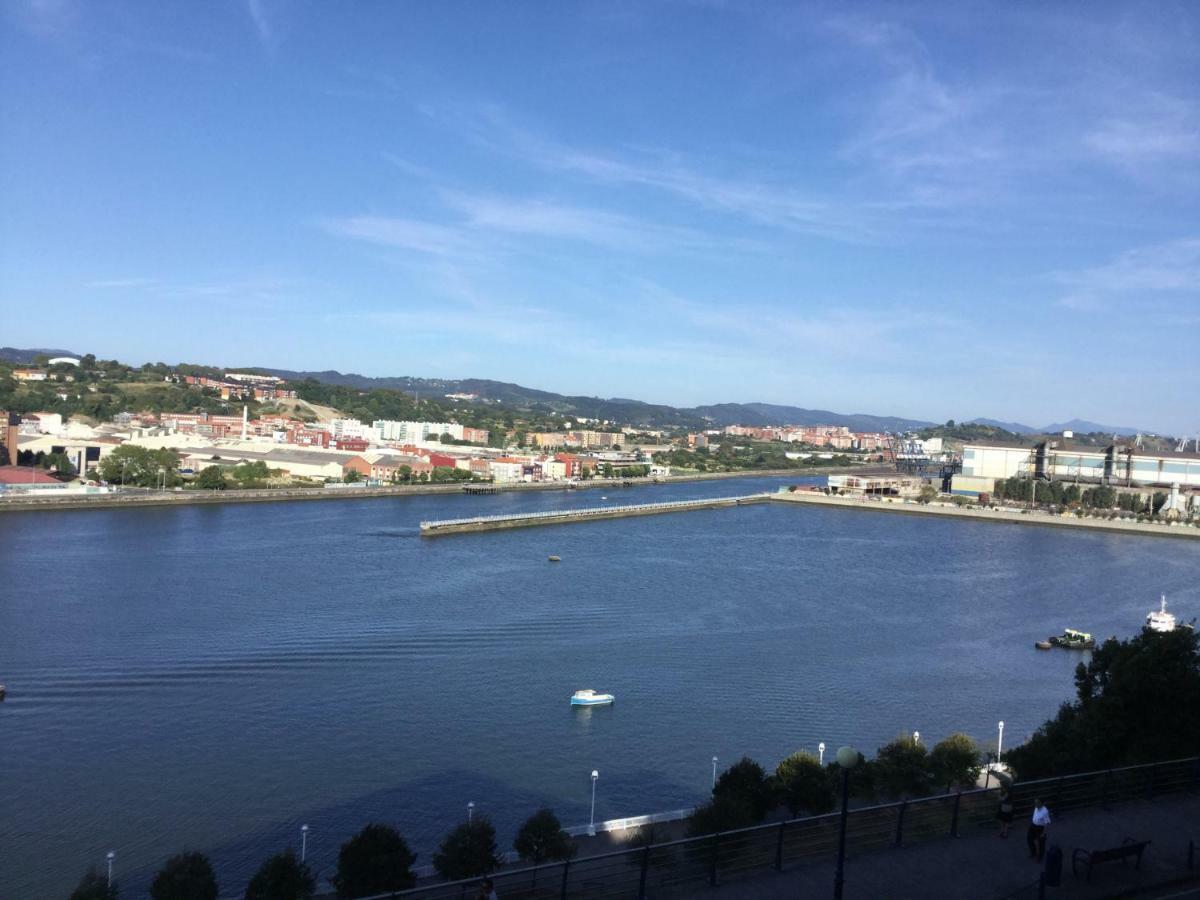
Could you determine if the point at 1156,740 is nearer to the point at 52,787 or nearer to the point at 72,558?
the point at 52,787

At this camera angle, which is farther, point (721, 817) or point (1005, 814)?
point (721, 817)

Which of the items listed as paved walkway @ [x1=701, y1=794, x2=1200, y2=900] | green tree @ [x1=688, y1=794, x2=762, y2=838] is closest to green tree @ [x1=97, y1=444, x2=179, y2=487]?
green tree @ [x1=688, y1=794, x2=762, y2=838]

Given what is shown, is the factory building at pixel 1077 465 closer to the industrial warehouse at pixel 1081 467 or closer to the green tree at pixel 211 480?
the industrial warehouse at pixel 1081 467

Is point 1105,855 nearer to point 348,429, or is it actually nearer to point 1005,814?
point 1005,814

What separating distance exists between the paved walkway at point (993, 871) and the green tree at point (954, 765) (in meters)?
1.05

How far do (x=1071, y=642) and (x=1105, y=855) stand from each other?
15.5 ft

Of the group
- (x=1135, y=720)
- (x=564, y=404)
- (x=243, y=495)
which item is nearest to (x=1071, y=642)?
(x=1135, y=720)

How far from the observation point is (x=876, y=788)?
9.01 feet

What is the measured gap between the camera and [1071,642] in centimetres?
568

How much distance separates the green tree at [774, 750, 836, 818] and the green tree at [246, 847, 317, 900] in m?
1.22

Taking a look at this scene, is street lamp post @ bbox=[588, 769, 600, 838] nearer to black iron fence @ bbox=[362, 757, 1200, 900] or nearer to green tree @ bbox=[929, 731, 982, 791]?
black iron fence @ bbox=[362, 757, 1200, 900]

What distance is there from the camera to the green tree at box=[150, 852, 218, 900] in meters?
1.95

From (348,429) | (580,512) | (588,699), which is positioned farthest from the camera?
(348,429)

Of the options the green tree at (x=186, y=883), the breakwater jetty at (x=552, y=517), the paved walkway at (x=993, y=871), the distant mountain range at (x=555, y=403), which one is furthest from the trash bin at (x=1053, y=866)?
the distant mountain range at (x=555, y=403)
